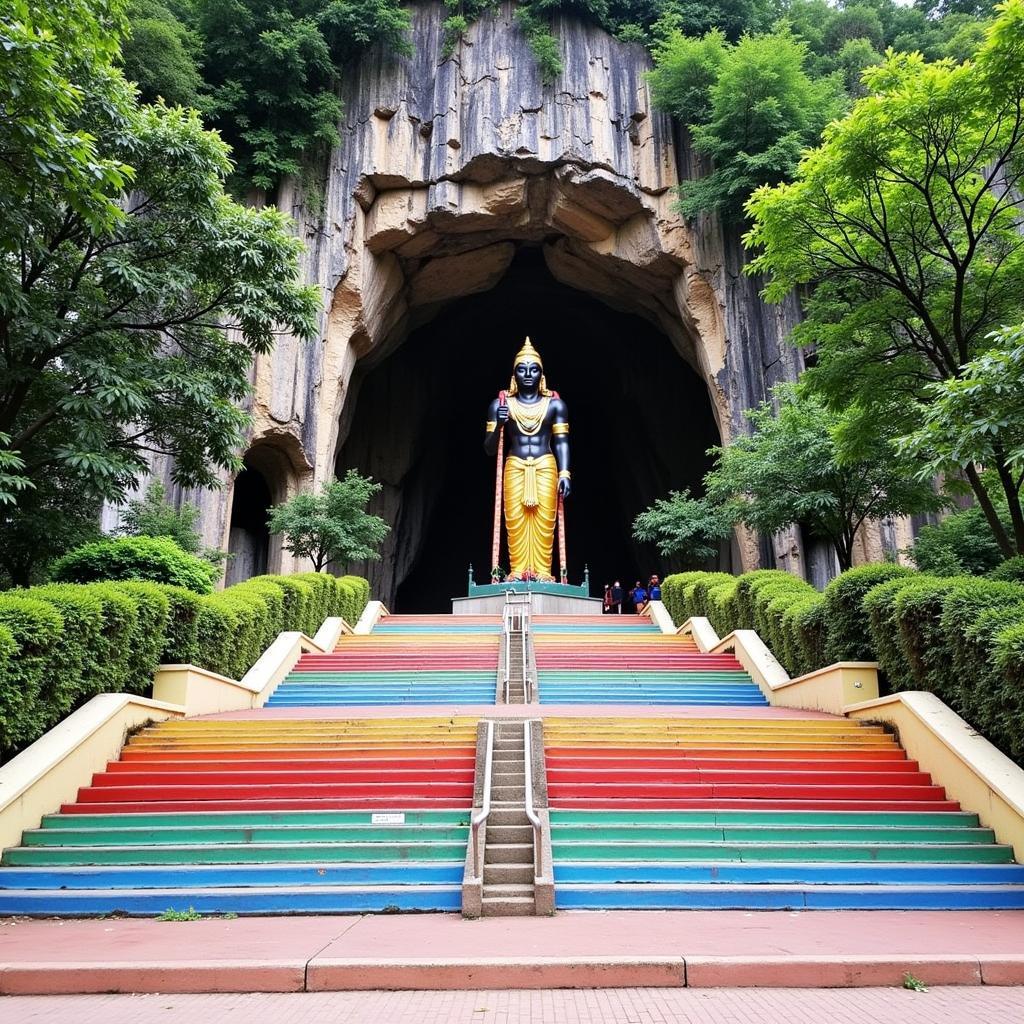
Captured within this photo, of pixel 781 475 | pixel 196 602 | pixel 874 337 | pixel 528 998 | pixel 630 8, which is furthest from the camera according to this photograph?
pixel 630 8

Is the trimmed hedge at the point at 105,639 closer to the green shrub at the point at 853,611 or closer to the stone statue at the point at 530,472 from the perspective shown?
the green shrub at the point at 853,611

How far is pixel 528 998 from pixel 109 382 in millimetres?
7002

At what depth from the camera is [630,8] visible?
2256 centimetres

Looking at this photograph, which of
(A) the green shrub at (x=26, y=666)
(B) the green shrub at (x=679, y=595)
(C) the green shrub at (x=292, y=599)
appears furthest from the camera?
(B) the green shrub at (x=679, y=595)

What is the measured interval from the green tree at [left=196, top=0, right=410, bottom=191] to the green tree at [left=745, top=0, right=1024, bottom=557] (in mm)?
14056

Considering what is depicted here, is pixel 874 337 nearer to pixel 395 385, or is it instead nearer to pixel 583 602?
pixel 583 602

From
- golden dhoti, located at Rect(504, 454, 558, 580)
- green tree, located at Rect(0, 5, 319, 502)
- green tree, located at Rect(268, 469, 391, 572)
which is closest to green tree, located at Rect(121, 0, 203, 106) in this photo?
green tree, located at Rect(268, 469, 391, 572)

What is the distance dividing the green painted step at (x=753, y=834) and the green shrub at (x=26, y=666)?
3821 millimetres

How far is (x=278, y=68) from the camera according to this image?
1955 centimetres

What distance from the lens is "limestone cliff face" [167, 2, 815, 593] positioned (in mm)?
19922

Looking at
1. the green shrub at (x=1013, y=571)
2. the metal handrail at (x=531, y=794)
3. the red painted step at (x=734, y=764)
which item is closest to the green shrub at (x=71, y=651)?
the metal handrail at (x=531, y=794)

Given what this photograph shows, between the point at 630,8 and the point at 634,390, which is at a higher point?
the point at 630,8

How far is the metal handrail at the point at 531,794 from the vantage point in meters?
4.79

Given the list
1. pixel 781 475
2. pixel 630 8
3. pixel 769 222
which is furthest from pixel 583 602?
pixel 630 8
